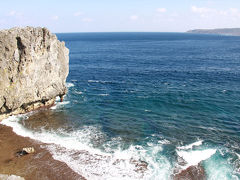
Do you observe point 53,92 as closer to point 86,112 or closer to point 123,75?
point 86,112

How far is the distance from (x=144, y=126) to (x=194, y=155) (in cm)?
1274

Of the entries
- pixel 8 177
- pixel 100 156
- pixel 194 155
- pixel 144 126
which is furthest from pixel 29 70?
pixel 194 155

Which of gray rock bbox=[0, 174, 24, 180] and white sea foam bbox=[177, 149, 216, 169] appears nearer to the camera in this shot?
gray rock bbox=[0, 174, 24, 180]

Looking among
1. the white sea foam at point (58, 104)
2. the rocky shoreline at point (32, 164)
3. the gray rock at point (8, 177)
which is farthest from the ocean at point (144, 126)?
the gray rock at point (8, 177)

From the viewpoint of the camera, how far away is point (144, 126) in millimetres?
47062

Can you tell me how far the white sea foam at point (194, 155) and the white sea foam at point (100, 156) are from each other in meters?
3.37

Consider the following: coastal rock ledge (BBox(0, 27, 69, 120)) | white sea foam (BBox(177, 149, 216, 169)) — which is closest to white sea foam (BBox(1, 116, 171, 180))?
white sea foam (BBox(177, 149, 216, 169))

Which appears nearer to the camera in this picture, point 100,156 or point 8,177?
point 8,177

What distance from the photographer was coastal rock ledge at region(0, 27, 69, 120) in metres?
44.1

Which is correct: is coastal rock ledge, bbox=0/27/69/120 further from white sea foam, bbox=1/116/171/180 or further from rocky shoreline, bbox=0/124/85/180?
rocky shoreline, bbox=0/124/85/180

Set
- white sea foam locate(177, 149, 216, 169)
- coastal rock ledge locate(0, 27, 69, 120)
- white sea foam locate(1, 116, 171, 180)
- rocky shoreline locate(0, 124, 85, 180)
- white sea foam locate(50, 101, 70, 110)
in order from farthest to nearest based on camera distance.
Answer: white sea foam locate(50, 101, 70, 110)
coastal rock ledge locate(0, 27, 69, 120)
white sea foam locate(177, 149, 216, 169)
white sea foam locate(1, 116, 171, 180)
rocky shoreline locate(0, 124, 85, 180)

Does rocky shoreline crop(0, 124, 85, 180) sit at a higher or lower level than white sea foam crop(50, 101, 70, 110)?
lower

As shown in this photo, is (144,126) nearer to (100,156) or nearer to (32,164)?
(100,156)

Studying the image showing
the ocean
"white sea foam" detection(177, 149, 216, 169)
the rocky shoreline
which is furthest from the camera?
"white sea foam" detection(177, 149, 216, 169)
